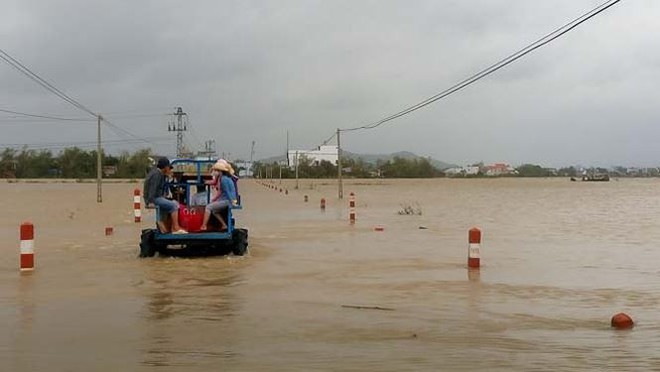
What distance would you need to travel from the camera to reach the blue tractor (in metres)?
14.3

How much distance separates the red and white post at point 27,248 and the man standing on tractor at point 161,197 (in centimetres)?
247

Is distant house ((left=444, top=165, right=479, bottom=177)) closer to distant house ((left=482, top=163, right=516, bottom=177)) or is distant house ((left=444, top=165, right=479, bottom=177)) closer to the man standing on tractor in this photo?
distant house ((left=482, top=163, right=516, bottom=177))

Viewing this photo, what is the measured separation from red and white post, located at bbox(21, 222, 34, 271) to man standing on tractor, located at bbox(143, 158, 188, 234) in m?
2.47

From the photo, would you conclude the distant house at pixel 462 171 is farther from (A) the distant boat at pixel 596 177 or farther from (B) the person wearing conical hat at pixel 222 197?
(B) the person wearing conical hat at pixel 222 197

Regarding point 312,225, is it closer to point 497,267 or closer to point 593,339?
point 497,267

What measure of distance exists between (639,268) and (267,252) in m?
7.66

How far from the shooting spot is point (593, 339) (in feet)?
25.0

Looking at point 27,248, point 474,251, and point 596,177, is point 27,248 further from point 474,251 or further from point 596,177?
point 596,177

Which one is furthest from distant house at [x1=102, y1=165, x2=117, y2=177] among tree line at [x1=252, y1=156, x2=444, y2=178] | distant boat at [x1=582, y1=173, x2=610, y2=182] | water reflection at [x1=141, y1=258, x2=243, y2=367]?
water reflection at [x1=141, y1=258, x2=243, y2=367]

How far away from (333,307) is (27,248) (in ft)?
20.6

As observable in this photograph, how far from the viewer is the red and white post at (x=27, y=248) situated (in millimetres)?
12266

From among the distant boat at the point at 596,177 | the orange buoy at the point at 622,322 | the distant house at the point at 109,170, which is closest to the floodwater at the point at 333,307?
the orange buoy at the point at 622,322

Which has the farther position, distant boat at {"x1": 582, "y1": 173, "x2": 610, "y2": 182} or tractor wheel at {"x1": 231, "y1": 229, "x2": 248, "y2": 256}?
distant boat at {"x1": 582, "y1": 173, "x2": 610, "y2": 182}

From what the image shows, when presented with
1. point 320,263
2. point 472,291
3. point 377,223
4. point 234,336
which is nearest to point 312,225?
point 377,223
